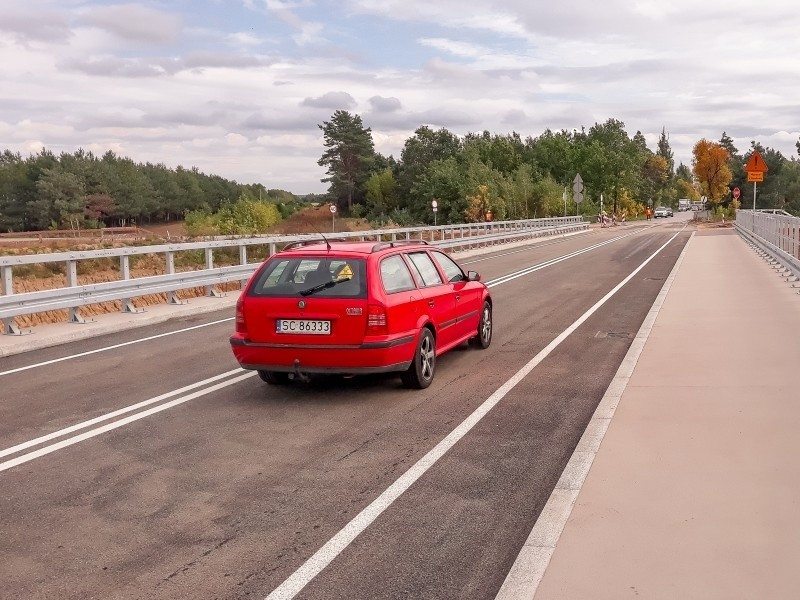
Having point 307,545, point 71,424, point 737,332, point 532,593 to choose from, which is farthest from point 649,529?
point 737,332

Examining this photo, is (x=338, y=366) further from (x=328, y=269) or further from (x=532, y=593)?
(x=532, y=593)

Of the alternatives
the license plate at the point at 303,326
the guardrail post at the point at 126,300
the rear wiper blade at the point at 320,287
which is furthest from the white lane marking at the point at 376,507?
the guardrail post at the point at 126,300

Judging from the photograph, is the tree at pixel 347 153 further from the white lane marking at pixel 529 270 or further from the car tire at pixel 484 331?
the car tire at pixel 484 331

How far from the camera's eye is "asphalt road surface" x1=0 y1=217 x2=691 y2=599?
4062mm

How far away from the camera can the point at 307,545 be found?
436 cm

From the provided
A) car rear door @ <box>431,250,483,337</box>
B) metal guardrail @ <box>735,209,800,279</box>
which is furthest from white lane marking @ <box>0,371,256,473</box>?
metal guardrail @ <box>735,209,800,279</box>

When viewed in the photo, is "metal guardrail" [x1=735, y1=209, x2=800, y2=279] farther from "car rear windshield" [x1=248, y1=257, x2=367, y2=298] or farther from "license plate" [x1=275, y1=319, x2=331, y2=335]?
"license plate" [x1=275, y1=319, x2=331, y2=335]

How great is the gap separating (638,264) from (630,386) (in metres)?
19.3

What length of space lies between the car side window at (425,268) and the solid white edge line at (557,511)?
221cm

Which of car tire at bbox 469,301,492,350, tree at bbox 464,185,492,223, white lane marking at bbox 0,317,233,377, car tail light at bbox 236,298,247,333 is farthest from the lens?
tree at bbox 464,185,492,223

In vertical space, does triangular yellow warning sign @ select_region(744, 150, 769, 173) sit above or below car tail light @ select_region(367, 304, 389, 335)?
above

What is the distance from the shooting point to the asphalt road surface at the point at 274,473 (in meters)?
4.06

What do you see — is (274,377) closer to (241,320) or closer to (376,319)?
(241,320)

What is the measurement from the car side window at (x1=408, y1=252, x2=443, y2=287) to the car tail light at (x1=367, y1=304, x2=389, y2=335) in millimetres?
1200
